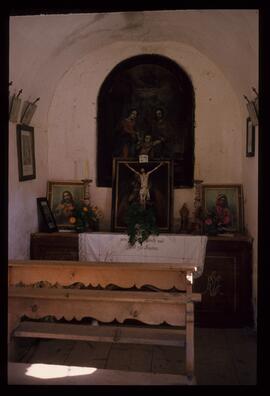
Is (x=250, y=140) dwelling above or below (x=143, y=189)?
above

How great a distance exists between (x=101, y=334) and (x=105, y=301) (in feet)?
1.07

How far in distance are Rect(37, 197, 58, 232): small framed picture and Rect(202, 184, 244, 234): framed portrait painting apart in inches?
83.9

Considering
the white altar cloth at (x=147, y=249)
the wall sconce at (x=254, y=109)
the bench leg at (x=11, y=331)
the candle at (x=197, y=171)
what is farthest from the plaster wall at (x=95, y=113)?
the bench leg at (x=11, y=331)

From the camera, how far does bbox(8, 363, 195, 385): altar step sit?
2.89m

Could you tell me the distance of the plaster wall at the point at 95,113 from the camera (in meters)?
6.29

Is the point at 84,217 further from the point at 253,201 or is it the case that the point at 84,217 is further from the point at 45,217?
the point at 253,201

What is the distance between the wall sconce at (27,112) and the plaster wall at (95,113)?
889mm

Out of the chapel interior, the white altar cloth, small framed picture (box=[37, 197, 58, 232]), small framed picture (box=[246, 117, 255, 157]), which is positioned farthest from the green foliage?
small framed picture (box=[246, 117, 255, 157])

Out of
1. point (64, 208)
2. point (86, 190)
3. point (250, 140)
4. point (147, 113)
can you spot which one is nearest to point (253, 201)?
point (250, 140)

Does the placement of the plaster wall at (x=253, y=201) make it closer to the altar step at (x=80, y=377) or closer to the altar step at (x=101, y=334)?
the altar step at (x=101, y=334)

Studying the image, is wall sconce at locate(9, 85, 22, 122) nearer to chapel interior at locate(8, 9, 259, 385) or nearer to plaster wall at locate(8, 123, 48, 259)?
chapel interior at locate(8, 9, 259, 385)

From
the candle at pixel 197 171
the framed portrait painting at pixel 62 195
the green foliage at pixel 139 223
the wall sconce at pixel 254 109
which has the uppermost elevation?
the wall sconce at pixel 254 109

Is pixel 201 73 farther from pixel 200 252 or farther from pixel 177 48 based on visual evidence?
pixel 200 252

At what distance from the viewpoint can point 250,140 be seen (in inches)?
219
